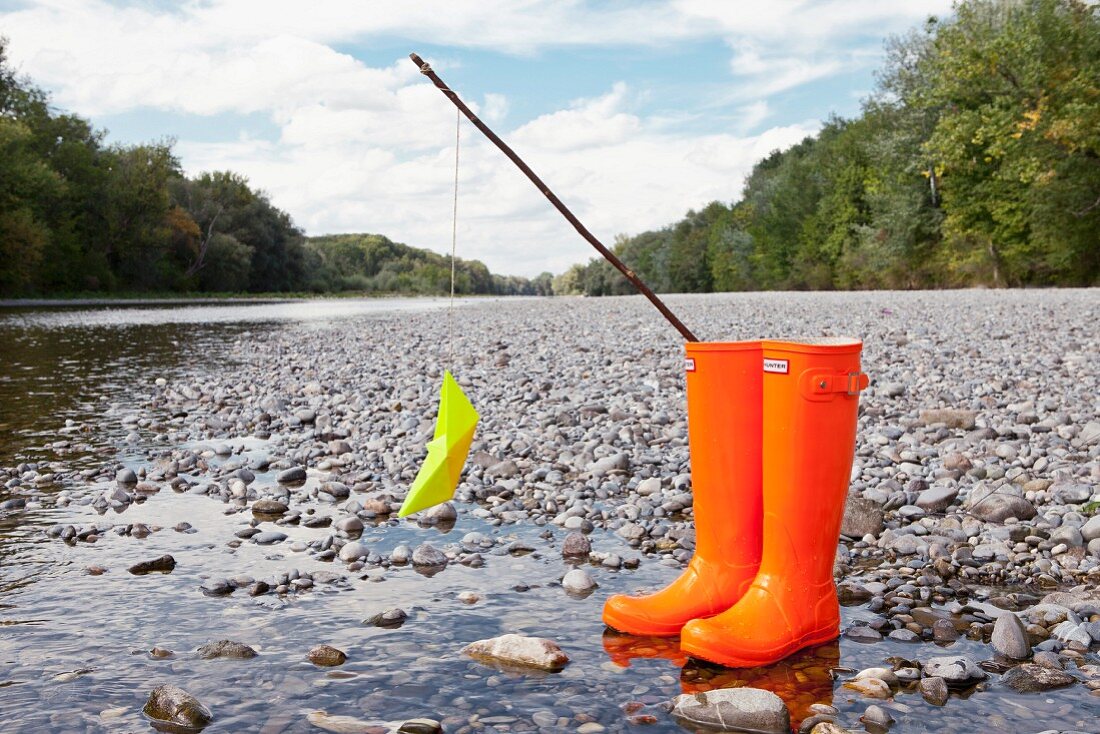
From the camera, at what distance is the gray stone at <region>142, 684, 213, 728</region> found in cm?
235

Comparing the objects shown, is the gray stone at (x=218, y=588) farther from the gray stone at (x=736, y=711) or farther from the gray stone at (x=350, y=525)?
the gray stone at (x=736, y=711)

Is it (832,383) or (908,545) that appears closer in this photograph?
(832,383)

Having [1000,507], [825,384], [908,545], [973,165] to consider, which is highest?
[973,165]

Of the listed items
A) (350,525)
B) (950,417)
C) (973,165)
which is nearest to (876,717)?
(350,525)

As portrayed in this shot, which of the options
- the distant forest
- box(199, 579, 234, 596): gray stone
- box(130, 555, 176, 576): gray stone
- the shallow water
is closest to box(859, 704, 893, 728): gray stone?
the shallow water

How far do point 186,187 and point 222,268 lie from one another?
7.22m

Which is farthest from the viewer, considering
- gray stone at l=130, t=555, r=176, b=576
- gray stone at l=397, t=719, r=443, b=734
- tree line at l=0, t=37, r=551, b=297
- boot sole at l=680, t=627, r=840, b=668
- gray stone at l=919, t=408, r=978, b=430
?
tree line at l=0, t=37, r=551, b=297

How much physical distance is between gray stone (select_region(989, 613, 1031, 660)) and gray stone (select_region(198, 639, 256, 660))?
2.39 meters

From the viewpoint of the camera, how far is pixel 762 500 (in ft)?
9.87

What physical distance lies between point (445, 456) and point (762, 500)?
1.10 m

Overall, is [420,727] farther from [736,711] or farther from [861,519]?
[861,519]

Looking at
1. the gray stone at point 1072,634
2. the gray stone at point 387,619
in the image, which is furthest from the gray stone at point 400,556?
the gray stone at point 1072,634

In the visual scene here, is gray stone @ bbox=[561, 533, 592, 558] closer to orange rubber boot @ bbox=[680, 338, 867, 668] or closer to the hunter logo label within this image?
orange rubber boot @ bbox=[680, 338, 867, 668]

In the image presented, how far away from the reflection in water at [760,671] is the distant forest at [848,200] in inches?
993
